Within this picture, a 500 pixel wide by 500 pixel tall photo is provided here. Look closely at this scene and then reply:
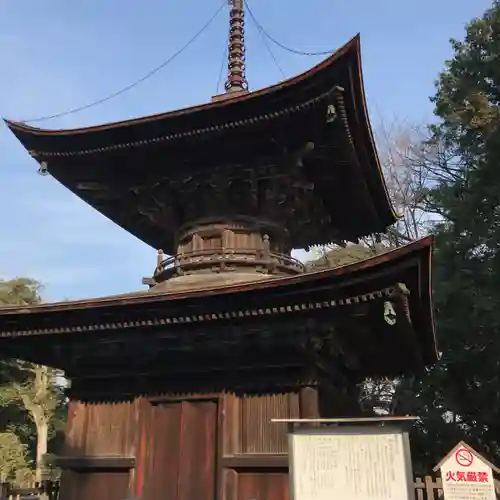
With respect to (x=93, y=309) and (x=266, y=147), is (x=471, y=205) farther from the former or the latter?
(x=93, y=309)

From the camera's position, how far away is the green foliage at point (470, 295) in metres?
18.7

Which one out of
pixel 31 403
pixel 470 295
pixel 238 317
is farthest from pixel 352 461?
pixel 31 403

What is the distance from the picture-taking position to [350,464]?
6.61 meters

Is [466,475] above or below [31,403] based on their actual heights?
below

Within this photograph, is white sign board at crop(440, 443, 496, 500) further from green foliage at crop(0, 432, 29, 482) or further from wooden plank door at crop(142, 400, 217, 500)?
green foliage at crop(0, 432, 29, 482)

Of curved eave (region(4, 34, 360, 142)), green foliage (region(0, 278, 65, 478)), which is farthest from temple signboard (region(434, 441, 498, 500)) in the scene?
green foliage (region(0, 278, 65, 478))

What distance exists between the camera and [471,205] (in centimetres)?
1912

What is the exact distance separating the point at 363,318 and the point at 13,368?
101 feet

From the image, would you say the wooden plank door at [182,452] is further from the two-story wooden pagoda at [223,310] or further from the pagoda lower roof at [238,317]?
the pagoda lower roof at [238,317]

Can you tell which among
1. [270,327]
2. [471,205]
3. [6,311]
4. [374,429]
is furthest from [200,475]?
[471,205]

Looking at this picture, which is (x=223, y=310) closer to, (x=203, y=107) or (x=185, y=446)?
(x=185, y=446)

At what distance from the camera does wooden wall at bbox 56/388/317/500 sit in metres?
8.20

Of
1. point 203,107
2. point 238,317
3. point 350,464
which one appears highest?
point 203,107

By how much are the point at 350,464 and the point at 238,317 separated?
98.4 inches
